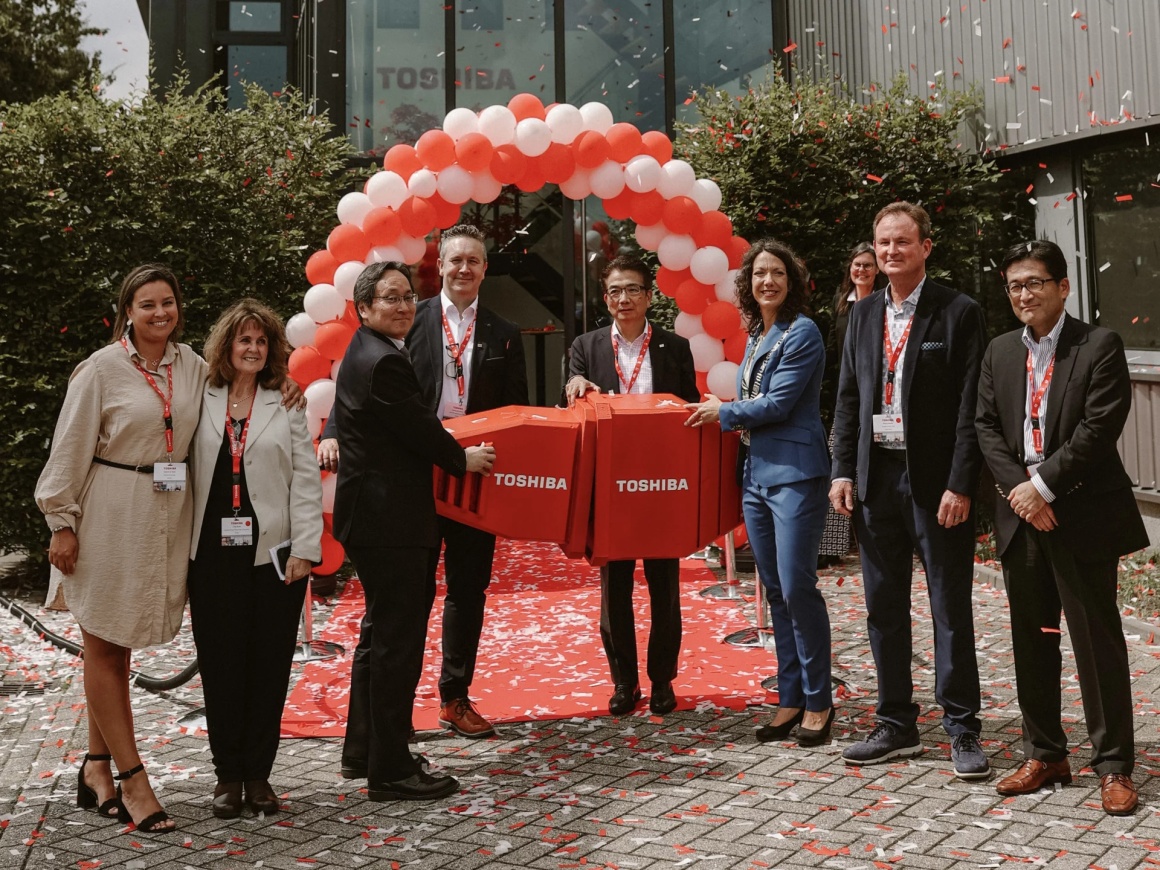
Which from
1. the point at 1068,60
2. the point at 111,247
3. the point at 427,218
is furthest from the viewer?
the point at 1068,60

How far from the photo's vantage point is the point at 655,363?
5.29 m

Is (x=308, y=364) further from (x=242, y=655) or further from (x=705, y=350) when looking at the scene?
(x=242, y=655)

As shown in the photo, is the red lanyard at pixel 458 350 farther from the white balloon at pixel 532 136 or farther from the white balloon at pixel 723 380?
the white balloon at pixel 723 380

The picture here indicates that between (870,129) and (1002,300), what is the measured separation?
1907mm

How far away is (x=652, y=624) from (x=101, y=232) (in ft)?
16.4

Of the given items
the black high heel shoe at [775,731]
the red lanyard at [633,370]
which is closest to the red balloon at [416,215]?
the red lanyard at [633,370]

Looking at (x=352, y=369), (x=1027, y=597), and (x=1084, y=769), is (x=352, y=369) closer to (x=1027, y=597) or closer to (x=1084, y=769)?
(x=1027, y=597)

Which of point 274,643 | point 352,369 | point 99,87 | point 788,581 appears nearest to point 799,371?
point 788,581

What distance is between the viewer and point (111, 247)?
7977 millimetres

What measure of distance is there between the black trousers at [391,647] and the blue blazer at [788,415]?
142 centimetres

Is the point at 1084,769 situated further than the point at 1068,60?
No

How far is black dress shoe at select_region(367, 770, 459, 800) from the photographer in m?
4.13

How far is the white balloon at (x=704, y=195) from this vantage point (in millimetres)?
7438

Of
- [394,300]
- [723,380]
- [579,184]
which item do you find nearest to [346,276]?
[579,184]
